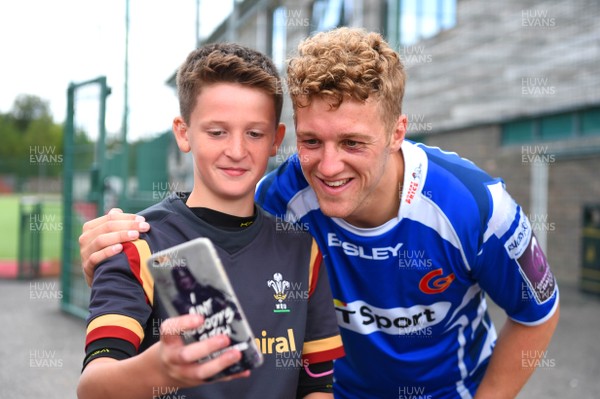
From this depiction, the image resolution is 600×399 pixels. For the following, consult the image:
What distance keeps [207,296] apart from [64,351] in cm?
492

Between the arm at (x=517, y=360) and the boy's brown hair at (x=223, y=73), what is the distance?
4.35ft

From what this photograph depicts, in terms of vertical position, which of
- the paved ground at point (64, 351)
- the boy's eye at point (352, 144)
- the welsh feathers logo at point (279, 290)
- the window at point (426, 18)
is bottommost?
the paved ground at point (64, 351)

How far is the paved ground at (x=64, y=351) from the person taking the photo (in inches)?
175

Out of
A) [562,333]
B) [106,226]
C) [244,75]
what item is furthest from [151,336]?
[562,333]

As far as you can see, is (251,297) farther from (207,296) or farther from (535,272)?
(535,272)

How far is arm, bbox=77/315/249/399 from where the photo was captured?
1036 millimetres

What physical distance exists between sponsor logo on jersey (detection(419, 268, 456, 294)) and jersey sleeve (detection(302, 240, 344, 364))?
62 cm

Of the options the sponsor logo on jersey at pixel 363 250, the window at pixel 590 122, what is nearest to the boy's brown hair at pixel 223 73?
the sponsor logo on jersey at pixel 363 250

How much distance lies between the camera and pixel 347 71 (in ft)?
5.94

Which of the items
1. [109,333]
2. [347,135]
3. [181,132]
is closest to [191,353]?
[109,333]

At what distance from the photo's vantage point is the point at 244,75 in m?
1.60

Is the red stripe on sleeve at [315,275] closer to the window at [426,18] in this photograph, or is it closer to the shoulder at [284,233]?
the shoulder at [284,233]

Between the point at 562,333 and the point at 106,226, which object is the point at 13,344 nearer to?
the point at 106,226

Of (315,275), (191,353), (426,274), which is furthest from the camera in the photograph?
(426,274)
